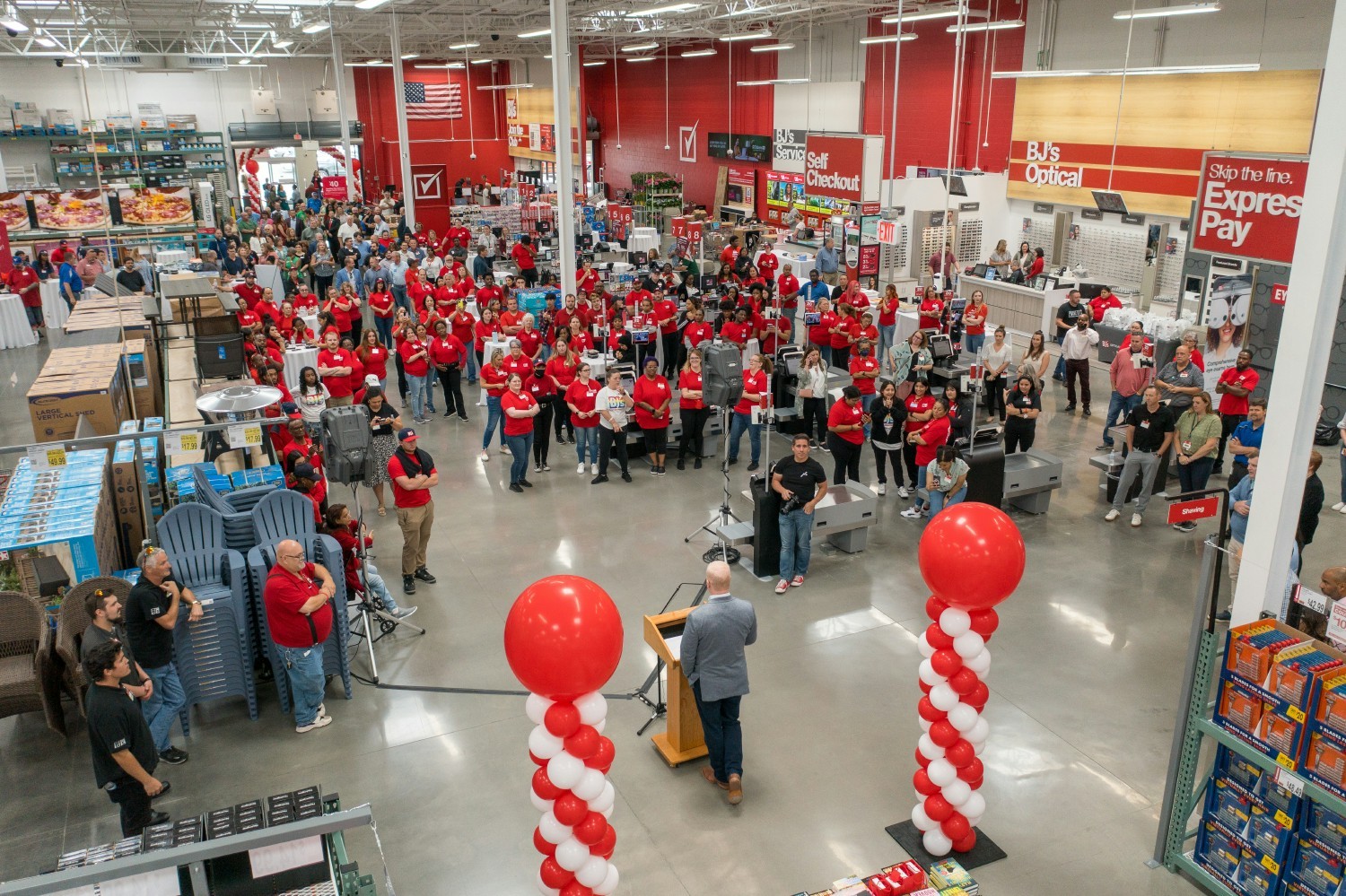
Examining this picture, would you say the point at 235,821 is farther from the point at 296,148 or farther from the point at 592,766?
the point at 296,148

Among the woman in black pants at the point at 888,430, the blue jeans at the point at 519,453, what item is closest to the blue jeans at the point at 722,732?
the woman in black pants at the point at 888,430

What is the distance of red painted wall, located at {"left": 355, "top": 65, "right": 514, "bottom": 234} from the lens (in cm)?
3850

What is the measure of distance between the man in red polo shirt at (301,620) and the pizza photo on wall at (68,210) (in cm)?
2139

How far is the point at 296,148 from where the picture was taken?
106 ft

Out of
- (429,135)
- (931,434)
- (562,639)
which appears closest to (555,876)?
(562,639)

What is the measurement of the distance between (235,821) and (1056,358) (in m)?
14.5

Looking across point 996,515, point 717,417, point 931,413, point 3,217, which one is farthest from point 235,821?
point 3,217

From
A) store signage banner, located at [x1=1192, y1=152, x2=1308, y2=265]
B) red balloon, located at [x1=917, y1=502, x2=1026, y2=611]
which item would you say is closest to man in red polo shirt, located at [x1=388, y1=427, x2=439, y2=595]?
red balloon, located at [x1=917, y1=502, x2=1026, y2=611]

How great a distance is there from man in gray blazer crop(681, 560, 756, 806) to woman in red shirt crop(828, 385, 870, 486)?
435cm

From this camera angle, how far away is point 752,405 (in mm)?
10648

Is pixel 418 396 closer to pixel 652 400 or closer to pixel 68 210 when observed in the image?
pixel 652 400

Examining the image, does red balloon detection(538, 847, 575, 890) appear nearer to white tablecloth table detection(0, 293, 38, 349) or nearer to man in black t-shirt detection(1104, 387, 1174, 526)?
man in black t-shirt detection(1104, 387, 1174, 526)

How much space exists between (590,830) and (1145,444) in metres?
7.21

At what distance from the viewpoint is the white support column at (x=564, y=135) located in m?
12.6
